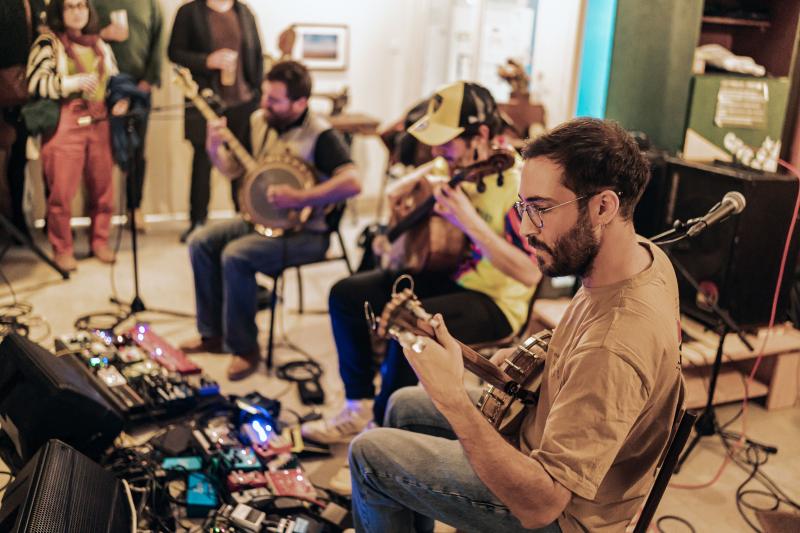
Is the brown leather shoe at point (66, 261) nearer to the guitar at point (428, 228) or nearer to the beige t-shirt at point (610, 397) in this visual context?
the guitar at point (428, 228)

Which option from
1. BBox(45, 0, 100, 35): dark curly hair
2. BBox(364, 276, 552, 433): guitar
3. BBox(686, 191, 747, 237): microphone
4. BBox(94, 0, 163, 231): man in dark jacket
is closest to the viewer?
BBox(364, 276, 552, 433): guitar

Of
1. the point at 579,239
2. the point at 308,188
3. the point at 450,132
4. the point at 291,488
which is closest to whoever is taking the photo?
the point at 579,239

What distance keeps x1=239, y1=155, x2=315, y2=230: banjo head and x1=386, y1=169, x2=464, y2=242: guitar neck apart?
0.59 meters

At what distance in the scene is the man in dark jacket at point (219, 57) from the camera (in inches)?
193

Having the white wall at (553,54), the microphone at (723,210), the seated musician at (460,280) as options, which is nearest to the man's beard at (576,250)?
the microphone at (723,210)

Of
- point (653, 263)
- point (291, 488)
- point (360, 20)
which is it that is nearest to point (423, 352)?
point (653, 263)

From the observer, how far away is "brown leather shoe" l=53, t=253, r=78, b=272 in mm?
4445

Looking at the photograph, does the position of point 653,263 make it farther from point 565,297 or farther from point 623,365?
point 565,297

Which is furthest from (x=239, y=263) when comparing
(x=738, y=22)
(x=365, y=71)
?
(x=365, y=71)

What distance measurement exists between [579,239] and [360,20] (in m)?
4.83

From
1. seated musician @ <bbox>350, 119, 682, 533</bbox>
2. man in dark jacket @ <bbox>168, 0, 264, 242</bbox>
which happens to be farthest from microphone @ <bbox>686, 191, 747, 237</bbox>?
man in dark jacket @ <bbox>168, 0, 264, 242</bbox>

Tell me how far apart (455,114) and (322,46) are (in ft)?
11.4

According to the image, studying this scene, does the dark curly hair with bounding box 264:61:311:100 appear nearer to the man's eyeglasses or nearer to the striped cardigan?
the striped cardigan

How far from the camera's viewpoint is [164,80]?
5.38 m
